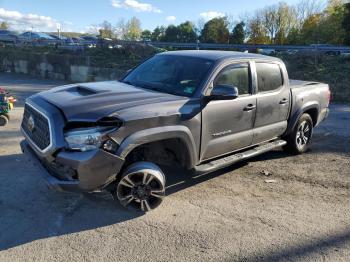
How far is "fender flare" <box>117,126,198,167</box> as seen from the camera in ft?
13.1

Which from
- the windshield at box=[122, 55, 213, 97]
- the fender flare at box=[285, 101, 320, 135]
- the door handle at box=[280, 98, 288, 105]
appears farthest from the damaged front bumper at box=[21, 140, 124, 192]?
the fender flare at box=[285, 101, 320, 135]

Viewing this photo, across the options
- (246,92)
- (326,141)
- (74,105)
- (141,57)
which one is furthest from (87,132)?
(141,57)

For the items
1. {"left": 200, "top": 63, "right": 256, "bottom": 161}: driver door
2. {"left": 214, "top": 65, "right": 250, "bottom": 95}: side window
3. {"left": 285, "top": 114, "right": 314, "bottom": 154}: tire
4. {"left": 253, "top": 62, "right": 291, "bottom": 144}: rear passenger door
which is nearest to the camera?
{"left": 200, "top": 63, "right": 256, "bottom": 161}: driver door

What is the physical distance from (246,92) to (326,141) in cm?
330

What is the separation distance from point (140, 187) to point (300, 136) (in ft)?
12.1

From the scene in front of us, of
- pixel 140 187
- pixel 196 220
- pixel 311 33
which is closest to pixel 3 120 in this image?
pixel 140 187

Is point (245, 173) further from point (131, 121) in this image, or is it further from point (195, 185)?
point (131, 121)

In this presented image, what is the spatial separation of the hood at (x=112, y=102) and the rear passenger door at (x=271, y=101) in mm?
1500

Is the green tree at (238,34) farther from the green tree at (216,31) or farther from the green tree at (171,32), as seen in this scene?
the green tree at (171,32)

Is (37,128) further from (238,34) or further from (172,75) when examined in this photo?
(238,34)

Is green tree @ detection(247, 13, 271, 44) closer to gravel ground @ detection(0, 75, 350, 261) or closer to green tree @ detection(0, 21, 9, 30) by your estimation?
green tree @ detection(0, 21, 9, 30)

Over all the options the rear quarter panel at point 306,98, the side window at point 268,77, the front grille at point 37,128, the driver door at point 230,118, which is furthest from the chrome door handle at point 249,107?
the front grille at point 37,128

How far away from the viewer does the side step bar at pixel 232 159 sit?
4.79m

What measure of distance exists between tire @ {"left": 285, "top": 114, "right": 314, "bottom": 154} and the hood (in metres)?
2.83
